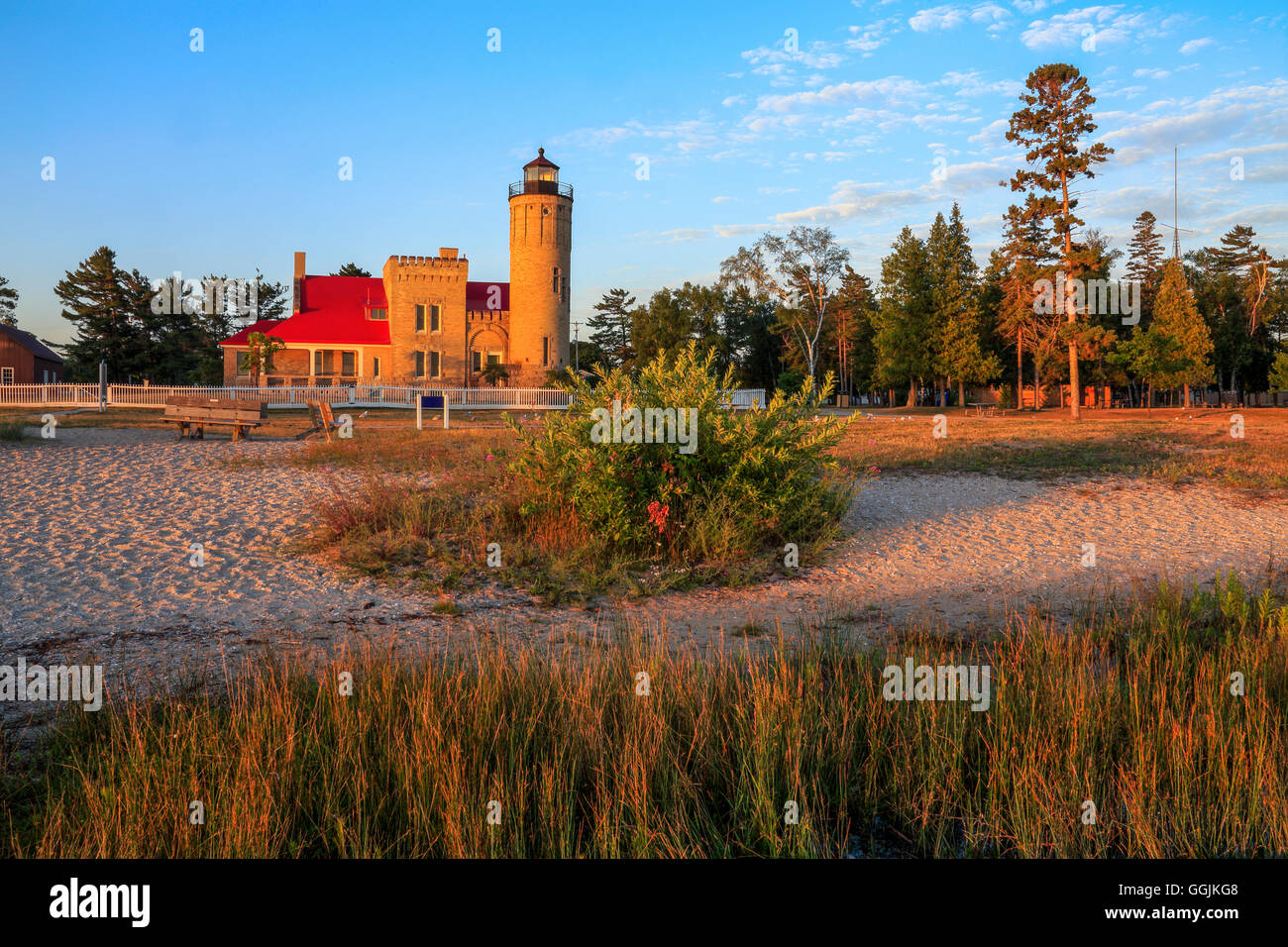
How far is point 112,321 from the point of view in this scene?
56500 mm

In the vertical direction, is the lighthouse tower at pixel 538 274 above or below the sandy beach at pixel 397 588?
above

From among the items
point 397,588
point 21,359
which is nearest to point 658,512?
point 397,588

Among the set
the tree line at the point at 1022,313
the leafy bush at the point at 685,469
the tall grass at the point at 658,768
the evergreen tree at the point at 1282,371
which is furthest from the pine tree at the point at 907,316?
the tall grass at the point at 658,768

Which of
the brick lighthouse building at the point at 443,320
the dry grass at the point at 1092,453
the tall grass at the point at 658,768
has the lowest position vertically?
the tall grass at the point at 658,768

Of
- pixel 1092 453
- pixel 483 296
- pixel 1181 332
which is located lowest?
pixel 1092 453

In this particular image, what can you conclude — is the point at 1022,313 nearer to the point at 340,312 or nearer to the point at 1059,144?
the point at 1059,144

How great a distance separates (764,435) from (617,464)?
6.11ft

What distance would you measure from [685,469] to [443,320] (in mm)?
47267

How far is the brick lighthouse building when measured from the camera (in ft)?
174

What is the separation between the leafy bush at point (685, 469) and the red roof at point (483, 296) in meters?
47.2

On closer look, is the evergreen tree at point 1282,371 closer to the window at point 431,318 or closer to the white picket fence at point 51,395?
the window at point 431,318

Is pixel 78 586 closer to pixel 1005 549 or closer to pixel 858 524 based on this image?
pixel 858 524

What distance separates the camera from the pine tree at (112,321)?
184 ft
